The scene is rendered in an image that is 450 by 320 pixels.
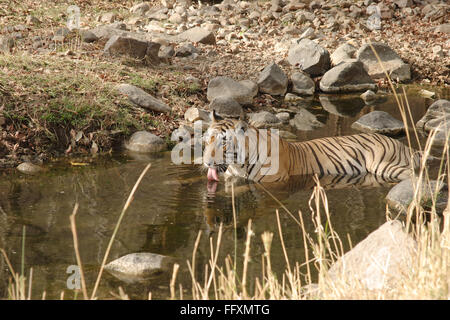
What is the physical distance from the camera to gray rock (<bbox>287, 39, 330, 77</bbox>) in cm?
1163

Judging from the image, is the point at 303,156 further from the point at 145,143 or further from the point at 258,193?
the point at 145,143

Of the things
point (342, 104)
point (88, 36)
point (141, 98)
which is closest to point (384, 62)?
point (342, 104)

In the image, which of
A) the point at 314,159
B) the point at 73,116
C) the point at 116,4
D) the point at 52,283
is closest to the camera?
the point at 52,283

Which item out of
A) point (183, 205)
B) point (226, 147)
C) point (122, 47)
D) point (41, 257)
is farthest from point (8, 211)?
point (122, 47)

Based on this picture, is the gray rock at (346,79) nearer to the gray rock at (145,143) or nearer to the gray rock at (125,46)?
the gray rock at (125,46)

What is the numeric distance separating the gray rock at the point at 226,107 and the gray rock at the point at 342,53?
3.34 metres

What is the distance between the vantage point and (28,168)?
7055mm

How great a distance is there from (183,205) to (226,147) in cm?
93

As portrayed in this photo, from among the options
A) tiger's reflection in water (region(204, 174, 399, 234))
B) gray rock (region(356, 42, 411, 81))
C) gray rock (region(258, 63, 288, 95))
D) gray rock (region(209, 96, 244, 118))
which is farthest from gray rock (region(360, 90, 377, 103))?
tiger's reflection in water (region(204, 174, 399, 234))

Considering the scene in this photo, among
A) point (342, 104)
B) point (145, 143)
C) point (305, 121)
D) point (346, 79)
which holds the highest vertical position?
point (346, 79)

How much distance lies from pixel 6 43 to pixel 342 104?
5582 mm

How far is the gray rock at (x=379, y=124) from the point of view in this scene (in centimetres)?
904
